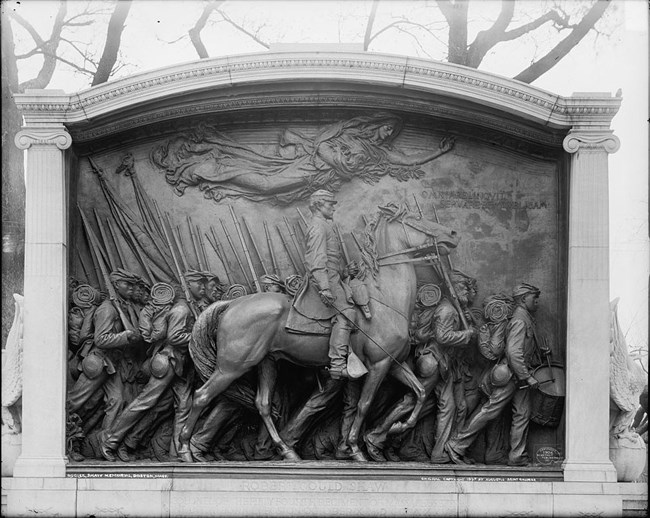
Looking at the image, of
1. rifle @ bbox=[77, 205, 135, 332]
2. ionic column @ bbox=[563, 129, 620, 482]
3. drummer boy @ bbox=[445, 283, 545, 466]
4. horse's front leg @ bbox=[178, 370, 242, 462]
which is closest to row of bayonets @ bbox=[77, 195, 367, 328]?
rifle @ bbox=[77, 205, 135, 332]

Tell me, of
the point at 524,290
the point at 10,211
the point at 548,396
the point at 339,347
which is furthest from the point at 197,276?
the point at 10,211

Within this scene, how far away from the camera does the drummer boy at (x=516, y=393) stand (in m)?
15.0

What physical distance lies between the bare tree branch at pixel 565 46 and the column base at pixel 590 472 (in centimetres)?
767

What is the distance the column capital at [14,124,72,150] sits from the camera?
15109 mm

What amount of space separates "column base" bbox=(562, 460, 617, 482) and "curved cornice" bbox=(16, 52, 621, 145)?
3.52m

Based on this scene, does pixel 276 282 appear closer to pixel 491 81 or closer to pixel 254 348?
pixel 254 348

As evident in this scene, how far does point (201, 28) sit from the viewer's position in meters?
21.5

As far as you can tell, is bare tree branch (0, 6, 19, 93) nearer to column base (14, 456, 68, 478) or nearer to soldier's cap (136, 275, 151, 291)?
soldier's cap (136, 275, 151, 291)

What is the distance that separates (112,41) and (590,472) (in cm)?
1052

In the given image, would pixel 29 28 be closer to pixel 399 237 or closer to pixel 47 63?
pixel 47 63

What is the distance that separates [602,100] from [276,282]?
4.01 metres

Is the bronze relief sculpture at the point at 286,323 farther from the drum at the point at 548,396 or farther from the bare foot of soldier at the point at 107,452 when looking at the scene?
the drum at the point at 548,396

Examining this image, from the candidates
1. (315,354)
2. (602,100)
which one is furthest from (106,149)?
(602,100)

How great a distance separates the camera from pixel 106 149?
51.9 feet
